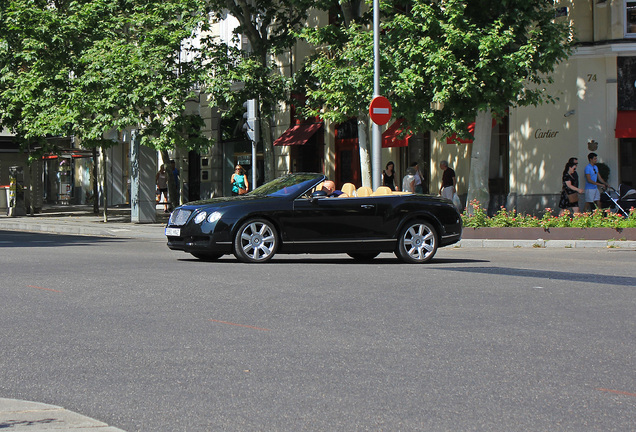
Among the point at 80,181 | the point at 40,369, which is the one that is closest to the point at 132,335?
the point at 40,369

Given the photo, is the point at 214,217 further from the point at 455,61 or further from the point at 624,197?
the point at 624,197

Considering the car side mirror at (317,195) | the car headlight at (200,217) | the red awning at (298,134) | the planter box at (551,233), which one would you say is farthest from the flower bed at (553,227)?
the red awning at (298,134)

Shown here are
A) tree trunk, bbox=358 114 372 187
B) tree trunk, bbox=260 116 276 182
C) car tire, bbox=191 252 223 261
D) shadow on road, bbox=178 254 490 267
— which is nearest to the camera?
shadow on road, bbox=178 254 490 267

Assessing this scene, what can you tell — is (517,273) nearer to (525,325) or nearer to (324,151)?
(525,325)

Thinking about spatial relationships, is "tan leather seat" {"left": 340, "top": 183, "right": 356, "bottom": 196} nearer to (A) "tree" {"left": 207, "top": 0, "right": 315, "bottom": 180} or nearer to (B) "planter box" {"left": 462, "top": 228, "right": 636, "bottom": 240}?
(B) "planter box" {"left": 462, "top": 228, "right": 636, "bottom": 240}

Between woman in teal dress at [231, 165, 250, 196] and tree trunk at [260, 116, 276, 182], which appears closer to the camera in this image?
woman in teal dress at [231, 165, 250, 196]

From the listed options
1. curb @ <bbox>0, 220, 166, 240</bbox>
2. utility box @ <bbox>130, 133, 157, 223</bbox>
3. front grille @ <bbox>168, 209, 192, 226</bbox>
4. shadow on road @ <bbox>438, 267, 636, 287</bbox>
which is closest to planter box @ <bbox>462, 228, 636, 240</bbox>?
shadow on road @ <bbox>438, 267, 636, 287</bbox>

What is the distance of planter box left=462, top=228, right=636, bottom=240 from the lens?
18984 millimetres

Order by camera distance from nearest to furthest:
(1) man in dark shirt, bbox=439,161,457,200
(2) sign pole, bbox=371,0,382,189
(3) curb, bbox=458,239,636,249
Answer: (3) curb, bbox=458,239,636,249
(2) sign pole, bbox=371,0,382,189
(1) man in dark shirt, bbox=439,161,457,200

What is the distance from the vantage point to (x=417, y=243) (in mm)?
14430

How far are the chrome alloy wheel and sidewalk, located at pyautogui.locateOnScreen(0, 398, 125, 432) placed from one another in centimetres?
975

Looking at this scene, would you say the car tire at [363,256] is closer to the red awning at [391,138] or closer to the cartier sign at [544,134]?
the cartier sign at [544,134]

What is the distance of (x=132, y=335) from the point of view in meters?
7.18

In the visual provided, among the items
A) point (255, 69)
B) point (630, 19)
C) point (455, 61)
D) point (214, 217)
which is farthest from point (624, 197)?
point (214, 217)
